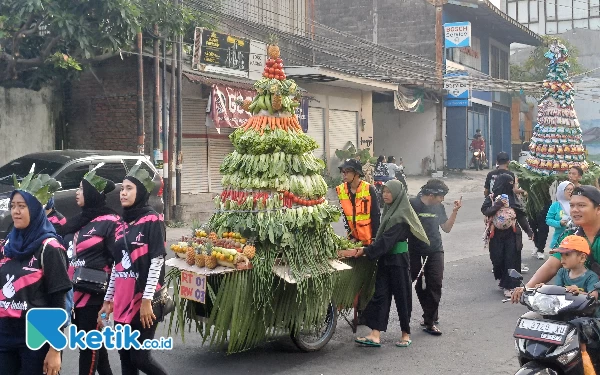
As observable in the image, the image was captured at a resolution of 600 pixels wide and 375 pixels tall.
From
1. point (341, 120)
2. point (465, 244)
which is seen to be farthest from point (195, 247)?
point (341, 120)

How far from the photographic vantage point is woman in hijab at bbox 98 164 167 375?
454 centimetres

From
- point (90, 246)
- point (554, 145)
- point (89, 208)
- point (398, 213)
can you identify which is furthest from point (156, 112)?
point (90, 246)

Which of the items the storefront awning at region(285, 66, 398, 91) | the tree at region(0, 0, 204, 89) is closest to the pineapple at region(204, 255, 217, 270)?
the tree at region(0, 0, 204, 89)

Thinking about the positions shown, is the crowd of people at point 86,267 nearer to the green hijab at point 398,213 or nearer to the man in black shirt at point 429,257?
the green hijab at point 398,213

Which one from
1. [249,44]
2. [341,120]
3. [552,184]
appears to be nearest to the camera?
[552,184]

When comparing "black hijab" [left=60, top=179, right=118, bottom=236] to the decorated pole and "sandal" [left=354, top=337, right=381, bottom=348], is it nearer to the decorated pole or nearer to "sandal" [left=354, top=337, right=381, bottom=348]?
"sandal" [left=354, top=337, right=381, bottom=348]

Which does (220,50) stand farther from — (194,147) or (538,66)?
(538,66)

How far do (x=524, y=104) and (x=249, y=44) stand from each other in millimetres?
27313

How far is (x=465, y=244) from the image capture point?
523 inches

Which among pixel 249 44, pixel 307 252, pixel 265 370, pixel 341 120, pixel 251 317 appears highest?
pixel 249 44

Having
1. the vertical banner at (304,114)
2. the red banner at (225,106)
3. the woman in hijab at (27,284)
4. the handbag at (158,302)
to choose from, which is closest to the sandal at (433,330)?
the handbag at (158,302)

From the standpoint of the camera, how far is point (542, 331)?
13.1ft

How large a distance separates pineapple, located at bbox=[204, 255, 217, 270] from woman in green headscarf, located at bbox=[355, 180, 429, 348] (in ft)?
4.82

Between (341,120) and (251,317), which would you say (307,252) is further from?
(341,120)
